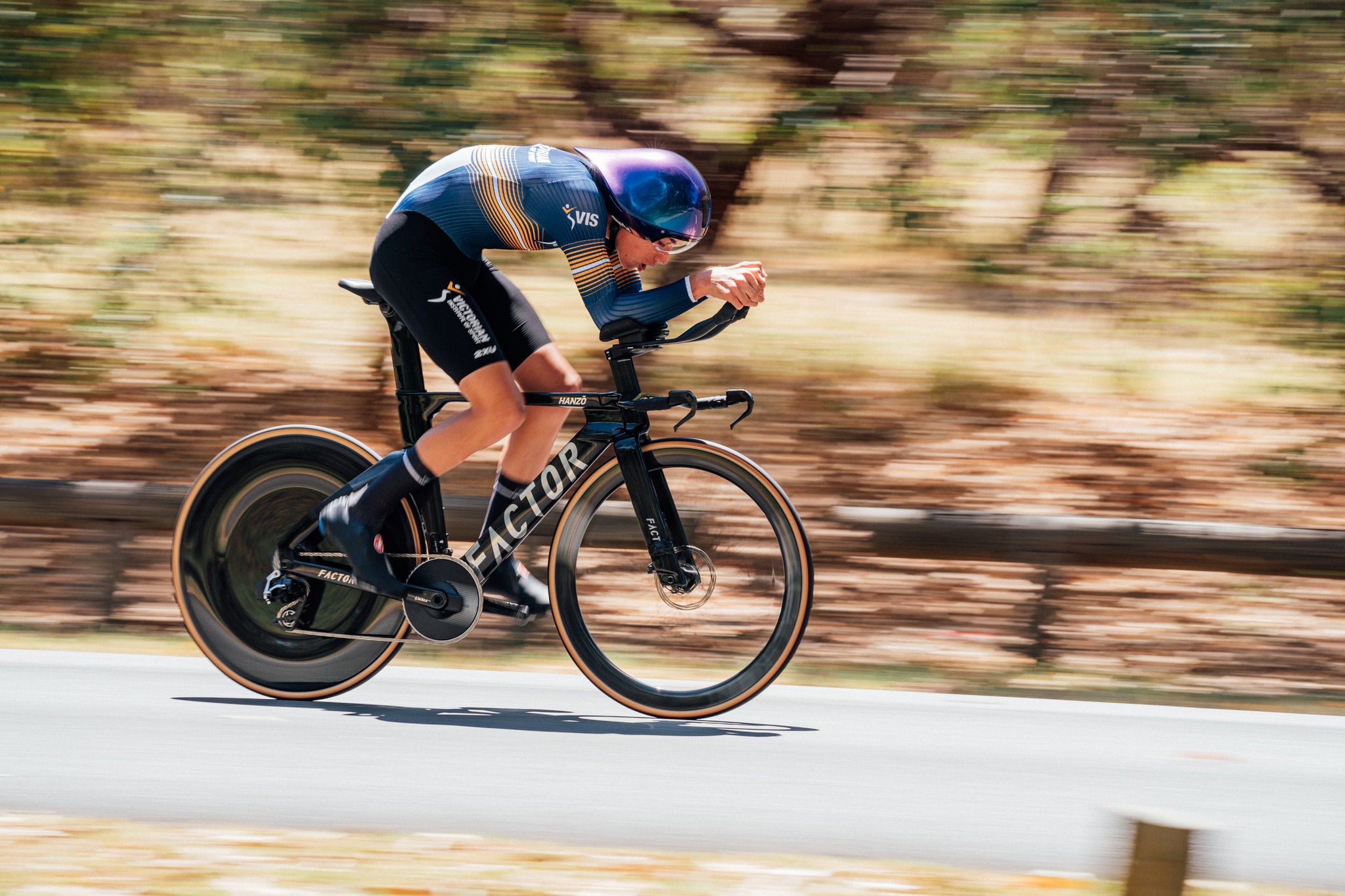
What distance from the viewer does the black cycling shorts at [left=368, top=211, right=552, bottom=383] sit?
451 centimetres

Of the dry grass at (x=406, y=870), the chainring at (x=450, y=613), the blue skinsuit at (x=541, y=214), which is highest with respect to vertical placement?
the blue skinsuit at (x=541, y=214)

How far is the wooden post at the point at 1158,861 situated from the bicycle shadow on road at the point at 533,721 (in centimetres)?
228

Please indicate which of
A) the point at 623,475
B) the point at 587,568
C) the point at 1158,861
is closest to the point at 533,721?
the point at 587,568

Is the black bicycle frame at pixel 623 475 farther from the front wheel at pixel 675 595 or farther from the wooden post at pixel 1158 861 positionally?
the wooden post at pixel 1158 861

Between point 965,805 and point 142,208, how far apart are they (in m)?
6.52

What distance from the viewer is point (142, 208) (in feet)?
27.6

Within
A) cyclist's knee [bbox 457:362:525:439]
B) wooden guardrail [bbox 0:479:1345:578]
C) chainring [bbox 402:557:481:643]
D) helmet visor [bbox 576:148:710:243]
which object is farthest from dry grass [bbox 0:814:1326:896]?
wooden guardrail [bbox 0:479:1345:578]

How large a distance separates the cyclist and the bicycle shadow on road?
402 mm

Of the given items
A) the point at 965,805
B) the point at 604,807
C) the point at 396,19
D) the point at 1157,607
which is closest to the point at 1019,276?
the point at 1157,607

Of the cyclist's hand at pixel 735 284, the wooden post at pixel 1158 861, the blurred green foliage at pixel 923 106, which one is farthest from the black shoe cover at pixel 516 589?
the blurred green foliage at pixel 923 106

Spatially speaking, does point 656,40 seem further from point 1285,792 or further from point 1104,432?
point 1285,792

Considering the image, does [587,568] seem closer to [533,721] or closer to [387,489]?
[533,721]

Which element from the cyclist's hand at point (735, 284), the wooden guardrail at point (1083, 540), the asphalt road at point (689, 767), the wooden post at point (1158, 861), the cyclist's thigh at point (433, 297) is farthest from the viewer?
the wooden guardrail at point (1083, 540)

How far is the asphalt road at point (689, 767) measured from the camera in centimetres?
369
